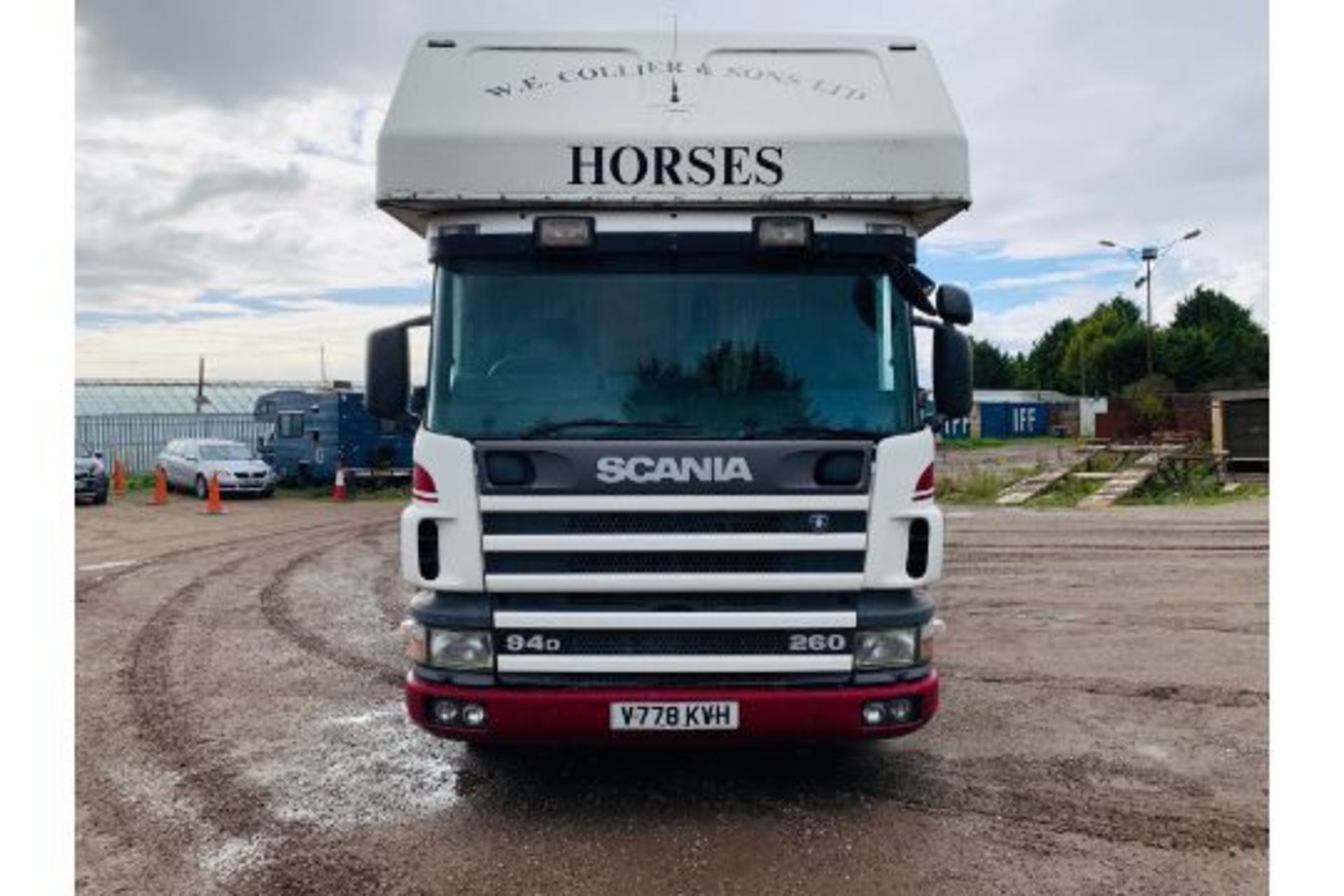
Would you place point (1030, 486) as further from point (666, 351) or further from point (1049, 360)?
point (1049, 360)

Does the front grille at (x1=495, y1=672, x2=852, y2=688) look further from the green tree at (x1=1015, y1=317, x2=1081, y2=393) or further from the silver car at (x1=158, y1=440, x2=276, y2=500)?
the green tree at (x1=1015, y1=317, x2=1081, y2=393)

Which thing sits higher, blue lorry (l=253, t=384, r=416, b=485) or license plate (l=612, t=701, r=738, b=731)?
blue lorry (l=253, t=384, r=416, b=485)

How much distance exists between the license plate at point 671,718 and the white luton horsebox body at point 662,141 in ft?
7.26

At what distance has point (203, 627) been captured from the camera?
1016 centimetres

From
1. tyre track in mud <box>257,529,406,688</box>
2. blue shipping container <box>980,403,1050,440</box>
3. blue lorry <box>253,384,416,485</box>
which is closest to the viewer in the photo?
tyre track in mud <box>257,529,406,688</box>

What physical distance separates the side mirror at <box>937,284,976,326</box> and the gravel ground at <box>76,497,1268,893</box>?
2298 millimetres

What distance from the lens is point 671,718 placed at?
494 centimetres

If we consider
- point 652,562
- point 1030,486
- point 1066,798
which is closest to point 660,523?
point 652,562

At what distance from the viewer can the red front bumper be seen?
16.2ft

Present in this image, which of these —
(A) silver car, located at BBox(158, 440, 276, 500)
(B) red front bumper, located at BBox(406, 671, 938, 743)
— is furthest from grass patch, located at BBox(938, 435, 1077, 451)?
(B) red front bumper, located at BBox(406, 671, 938, 743)

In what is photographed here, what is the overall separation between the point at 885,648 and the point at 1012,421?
7529 centimetres

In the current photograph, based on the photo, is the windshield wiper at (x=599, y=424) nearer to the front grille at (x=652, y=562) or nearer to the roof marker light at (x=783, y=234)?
the front grille at (x=652, y=562)

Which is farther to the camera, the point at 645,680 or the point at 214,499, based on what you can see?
the point at 214,499

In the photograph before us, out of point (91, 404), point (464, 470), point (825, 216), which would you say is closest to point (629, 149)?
point (825, 216)
